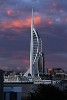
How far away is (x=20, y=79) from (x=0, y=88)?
117 meters

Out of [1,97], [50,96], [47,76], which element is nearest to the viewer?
[1,97]

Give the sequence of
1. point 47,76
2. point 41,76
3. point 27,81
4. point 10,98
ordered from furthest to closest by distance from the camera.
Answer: point 47,76 → point 41,76 → point 27,81 → point 10,98

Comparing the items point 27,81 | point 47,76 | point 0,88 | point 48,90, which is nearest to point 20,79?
point 27,81

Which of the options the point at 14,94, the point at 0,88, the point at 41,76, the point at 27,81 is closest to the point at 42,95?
the point at 14,94

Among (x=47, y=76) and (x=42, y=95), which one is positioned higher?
(x=47, y=76)

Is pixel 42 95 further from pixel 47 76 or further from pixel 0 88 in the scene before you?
pixel 47 76

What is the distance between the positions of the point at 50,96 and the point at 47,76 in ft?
416

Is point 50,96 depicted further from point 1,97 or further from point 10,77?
point 10,77

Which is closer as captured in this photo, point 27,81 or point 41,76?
point 27,81

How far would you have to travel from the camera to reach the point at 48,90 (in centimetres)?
4766

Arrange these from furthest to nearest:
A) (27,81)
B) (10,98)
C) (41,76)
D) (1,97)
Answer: (41,76) → (27,81) → (10,98) → (1,97)

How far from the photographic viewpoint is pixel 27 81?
15000 cm

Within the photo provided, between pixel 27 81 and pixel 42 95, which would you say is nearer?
pixel 42 95

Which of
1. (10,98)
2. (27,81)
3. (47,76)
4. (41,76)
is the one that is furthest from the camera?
(47,76)
